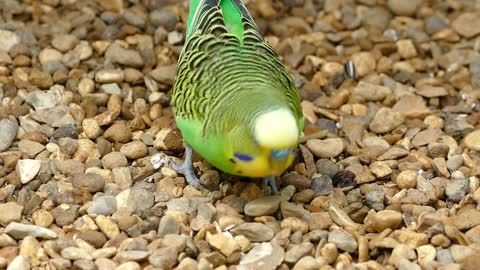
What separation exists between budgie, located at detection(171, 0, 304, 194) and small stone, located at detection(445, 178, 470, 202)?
0.92 m

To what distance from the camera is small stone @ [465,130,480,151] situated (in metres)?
5.05

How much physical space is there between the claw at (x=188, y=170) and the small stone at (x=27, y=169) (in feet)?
2.55

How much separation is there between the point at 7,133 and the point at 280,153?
1947mm

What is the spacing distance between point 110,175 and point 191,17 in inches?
42.3

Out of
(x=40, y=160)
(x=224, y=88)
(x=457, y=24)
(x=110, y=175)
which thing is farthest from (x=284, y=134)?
(x=457, y=24)

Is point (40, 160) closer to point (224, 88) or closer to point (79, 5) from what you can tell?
point (224, 88)

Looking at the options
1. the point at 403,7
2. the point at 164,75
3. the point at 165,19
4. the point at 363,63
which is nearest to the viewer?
the point at 164,75

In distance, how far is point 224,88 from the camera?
4.34 meters

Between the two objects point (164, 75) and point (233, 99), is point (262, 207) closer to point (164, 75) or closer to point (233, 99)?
point (233, 99)

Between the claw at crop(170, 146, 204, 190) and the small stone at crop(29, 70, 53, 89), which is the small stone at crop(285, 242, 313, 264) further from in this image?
the small stone at crop(29, 70, 53, 89)

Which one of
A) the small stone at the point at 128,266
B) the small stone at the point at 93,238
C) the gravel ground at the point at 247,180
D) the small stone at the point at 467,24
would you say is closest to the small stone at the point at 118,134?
the gravel ground at the point at 247,180

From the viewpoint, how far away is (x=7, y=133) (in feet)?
16.5

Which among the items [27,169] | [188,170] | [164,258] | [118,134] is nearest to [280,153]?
[164,258]

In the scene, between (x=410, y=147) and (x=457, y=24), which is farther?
(x=457, y=24)
